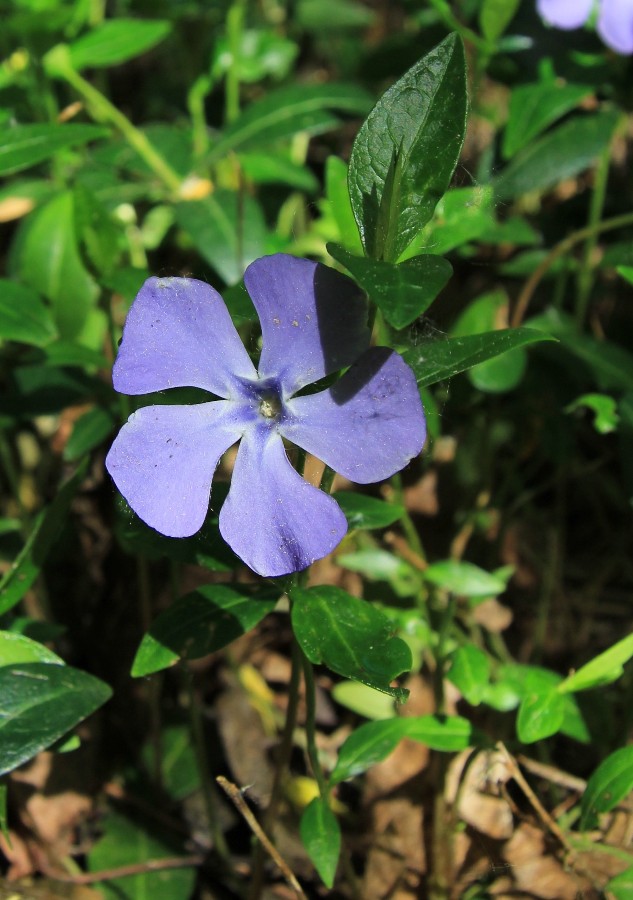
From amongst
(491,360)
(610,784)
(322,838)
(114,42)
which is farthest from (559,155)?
(322,838)

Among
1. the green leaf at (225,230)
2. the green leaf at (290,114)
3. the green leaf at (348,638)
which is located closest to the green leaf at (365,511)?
the green leaf at (348,638)

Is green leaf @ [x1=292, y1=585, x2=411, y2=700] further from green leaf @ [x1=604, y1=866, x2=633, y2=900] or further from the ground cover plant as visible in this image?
green leaf @ [x1=604, y1=866, x2=633, y2=900]

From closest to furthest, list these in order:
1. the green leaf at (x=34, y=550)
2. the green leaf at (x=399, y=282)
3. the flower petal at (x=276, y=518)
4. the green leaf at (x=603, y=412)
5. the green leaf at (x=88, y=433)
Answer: the green leaf at (x=399, y=282), the flower petal at (x=276, y=518), the green leaf at (x=34, y=550), the green leaf at (x=603, y=412), the green leaf at (x=88, y=433)

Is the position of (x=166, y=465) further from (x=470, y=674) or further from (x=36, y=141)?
(x=36, y=141)

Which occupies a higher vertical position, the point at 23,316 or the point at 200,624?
the point at 23,316

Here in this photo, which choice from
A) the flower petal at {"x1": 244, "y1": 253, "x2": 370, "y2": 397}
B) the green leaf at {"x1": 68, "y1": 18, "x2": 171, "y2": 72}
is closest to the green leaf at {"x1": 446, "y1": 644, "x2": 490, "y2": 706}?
the flower petal at {"x1": 244, "y1": 253, "x2": 370, "y2": 397}

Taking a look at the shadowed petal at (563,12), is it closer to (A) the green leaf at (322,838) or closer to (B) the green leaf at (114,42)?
(B) the green leaf at (114,42)
